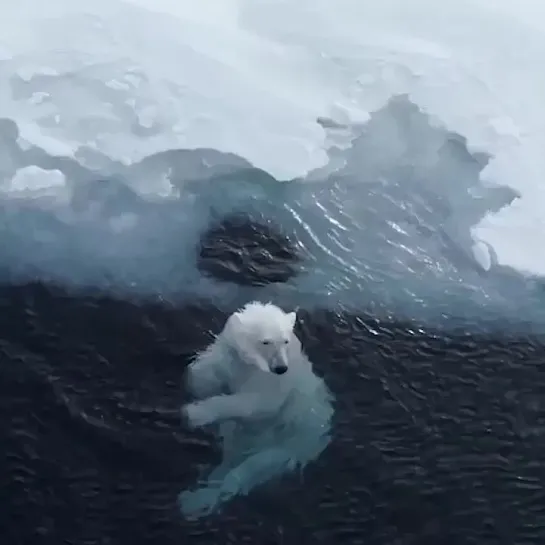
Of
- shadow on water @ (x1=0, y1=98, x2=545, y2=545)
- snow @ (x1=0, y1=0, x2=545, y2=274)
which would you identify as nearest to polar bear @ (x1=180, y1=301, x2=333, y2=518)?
shadow on water @ (x1=0, y1=98, x2=545, y2=545)

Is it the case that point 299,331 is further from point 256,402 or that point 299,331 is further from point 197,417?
point 197,417

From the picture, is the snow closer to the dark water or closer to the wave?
the wave

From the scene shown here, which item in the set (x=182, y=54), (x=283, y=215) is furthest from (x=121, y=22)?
(x=283, y=215)

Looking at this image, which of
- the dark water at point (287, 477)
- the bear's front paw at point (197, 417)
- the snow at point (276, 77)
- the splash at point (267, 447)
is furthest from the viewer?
the snow at point (276, 77)

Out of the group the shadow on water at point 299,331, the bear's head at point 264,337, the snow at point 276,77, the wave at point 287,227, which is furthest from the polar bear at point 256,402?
the snow at point 276,77

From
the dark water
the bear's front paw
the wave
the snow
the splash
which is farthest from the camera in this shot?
the snow

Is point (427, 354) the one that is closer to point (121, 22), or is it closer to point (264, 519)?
point (264, 519)

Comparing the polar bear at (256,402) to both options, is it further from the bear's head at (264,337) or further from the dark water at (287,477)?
the dark water at (287,477)
